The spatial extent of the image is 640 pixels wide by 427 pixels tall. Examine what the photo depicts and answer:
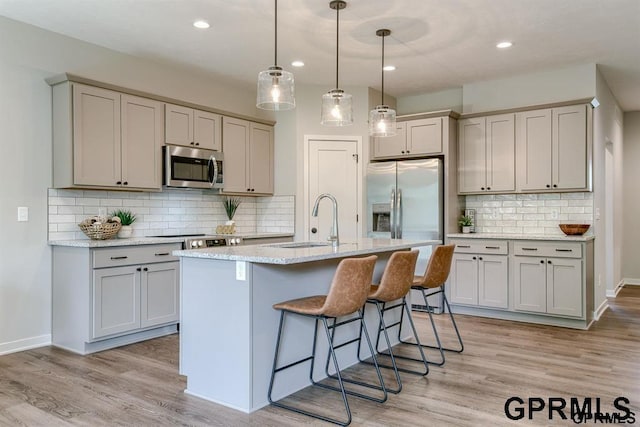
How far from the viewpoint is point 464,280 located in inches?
209

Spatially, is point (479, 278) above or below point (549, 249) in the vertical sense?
below

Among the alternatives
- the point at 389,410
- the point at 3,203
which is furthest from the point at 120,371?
the point at 389,410

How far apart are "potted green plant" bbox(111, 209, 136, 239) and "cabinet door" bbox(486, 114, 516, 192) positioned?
389cm

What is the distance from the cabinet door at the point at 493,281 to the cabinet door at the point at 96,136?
3791 mm

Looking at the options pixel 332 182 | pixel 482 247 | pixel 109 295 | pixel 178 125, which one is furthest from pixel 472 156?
pixel 109 295

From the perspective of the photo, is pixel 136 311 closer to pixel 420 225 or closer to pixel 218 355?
pixel 218 355

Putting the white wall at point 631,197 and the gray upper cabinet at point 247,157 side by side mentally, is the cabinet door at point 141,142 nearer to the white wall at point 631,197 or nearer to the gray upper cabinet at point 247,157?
the gray upper cabinet at point 247,157

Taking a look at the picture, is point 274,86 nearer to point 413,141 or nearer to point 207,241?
point 207,241

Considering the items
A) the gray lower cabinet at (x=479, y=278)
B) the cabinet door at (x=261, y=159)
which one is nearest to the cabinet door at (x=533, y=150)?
the gray lower cabinet at (x=479, y=278)

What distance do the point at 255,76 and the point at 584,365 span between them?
14.1ft

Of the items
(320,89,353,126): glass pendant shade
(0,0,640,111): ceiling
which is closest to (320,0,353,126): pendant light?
(320,89,353,126): glass pendant shade

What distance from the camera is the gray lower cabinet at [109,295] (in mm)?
3850

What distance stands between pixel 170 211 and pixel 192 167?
56cm

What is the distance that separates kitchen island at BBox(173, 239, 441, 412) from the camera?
2717 millimetres
